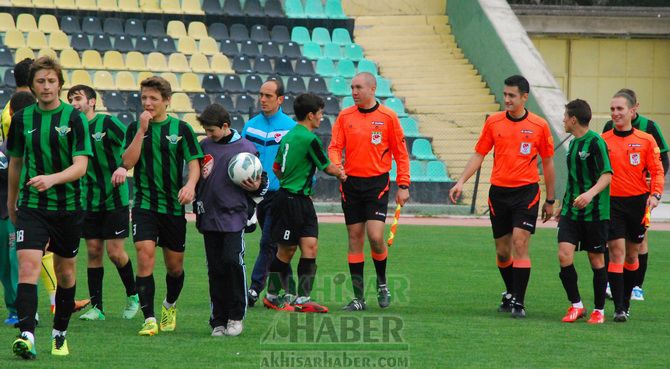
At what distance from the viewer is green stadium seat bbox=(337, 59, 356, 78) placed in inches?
999

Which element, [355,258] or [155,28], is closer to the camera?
[355,258]

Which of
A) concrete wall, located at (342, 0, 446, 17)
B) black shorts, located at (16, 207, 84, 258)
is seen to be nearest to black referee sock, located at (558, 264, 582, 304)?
black shorts, located at (16, 207, 84, 258)

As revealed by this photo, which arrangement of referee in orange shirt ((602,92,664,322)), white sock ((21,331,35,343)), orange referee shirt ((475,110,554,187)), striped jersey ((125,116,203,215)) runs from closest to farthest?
1. white sock ((21,331,35,343))
2. striped jersey ((125,116,203,215))
3. orange referee shirt ((475,110,554,187))
4. referee in orange shirt ((602,92,664,322))

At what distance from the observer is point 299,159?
9.48 m

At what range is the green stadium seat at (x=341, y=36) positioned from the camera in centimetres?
2672

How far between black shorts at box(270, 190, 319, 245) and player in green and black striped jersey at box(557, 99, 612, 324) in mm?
2099

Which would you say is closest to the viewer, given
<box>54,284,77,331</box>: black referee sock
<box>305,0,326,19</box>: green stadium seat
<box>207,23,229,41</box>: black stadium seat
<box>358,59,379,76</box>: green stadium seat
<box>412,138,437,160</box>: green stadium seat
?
<box>54,284,77,331</box>: black referee sock

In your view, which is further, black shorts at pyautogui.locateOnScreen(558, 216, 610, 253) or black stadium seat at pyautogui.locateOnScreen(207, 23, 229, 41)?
black stadium seat at pyautogui.locateOnScreen(207, 23, 229, 41)

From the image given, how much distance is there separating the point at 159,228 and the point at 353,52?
18.2 metres

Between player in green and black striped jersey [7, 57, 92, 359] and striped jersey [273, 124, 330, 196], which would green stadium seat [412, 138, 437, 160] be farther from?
player in green and black striped jersey [7, 57, 92, 359]

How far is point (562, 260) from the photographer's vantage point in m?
9.43

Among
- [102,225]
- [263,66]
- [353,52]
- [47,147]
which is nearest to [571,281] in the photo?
[102,225]

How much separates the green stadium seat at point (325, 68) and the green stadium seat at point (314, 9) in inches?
79.5

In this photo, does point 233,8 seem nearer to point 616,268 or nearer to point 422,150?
point 422,150
